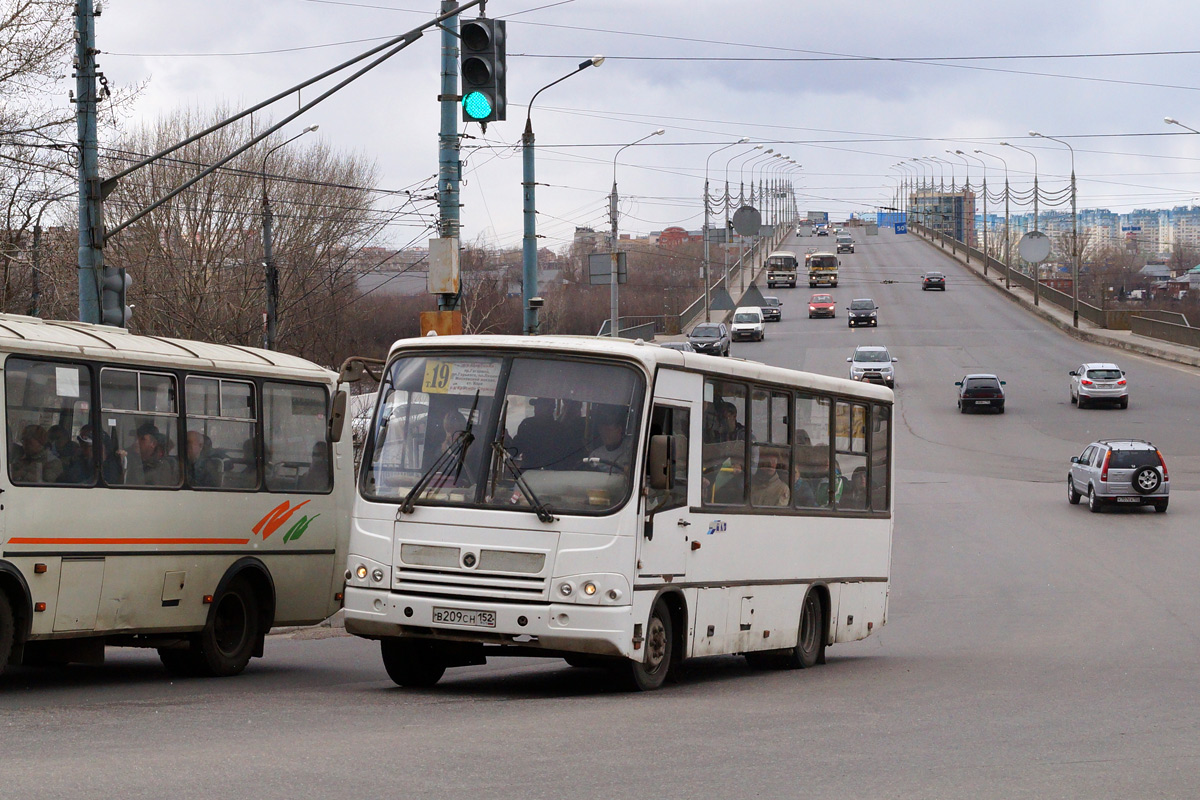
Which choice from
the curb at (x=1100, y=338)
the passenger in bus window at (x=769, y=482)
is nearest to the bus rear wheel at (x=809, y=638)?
the passenger in bus window at (x=769, y=482)

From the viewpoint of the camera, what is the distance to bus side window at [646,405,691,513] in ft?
35.7

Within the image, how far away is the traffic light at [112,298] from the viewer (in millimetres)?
16344

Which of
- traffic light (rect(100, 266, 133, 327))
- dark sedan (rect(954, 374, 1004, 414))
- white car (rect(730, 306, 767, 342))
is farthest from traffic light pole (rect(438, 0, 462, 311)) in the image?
white car (rect(730, 306, 767, 342))

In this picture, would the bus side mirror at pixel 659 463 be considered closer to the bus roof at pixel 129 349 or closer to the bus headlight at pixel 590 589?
the bus headlight at pixel 590 589

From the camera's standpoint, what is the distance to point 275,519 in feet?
A: 44.1

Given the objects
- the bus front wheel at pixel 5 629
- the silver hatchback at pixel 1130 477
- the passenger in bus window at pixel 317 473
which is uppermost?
the passenger in bus window at pixel 317 473

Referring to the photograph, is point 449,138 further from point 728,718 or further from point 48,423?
point 728,718

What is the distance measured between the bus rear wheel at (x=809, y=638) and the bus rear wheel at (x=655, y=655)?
3.15 metres

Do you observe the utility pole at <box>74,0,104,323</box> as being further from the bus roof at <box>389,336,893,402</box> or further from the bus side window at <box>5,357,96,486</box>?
the bus roof at <box>389,336,893,402</box>

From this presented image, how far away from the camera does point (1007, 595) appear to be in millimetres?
22547

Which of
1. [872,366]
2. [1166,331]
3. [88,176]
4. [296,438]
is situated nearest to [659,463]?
[296,438]

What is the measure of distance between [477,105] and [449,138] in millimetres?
2628

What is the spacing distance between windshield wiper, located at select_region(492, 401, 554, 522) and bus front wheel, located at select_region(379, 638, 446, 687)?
156cm

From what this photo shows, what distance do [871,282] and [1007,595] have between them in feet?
286
